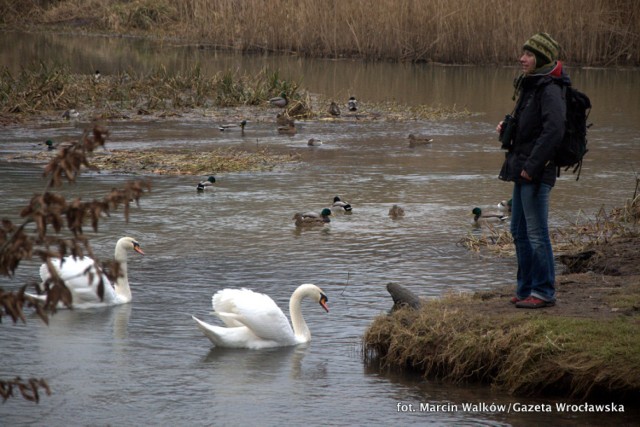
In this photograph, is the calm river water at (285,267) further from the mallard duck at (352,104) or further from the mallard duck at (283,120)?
the mallard duck at (352,104)

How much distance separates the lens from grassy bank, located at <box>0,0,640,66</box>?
28688mm

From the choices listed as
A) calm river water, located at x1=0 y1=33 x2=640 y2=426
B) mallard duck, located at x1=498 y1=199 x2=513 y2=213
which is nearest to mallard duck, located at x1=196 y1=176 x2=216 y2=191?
calm river water, located at x1=0 y1=33 x2=640 y2=426

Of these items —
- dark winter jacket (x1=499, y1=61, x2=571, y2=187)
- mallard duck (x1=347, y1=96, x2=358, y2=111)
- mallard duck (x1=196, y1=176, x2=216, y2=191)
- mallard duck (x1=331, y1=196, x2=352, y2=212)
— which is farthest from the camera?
mallard duck (x1=347, y1=96, x2=358, y2=111)

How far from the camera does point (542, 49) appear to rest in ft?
22.8

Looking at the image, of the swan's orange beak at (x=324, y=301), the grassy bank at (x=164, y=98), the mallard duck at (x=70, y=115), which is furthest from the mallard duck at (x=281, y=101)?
the swan's orange beak at (x=324, y=301)

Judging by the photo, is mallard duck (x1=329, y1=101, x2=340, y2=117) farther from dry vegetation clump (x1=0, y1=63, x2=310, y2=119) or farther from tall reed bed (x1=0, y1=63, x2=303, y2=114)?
tall reed bed (x1=0, y1=63, x2=303, y2=114)

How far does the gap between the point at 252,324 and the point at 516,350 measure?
1996 mm

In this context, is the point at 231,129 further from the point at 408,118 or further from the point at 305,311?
the point at 305,311

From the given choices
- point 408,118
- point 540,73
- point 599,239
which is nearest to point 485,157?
point 408,118

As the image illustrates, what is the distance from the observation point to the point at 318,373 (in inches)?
283

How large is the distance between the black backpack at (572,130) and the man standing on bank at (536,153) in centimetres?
7

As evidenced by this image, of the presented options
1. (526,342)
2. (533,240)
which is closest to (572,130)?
(533,240)

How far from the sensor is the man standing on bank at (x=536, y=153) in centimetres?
690

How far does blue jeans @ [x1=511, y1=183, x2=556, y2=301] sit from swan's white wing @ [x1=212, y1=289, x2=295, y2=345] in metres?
1.72
